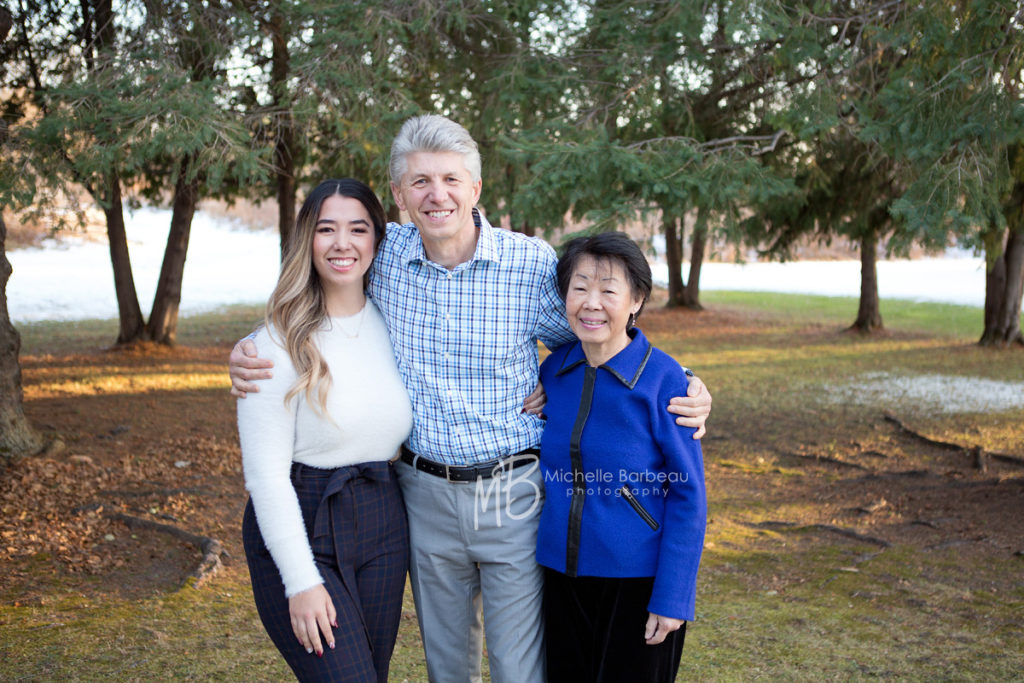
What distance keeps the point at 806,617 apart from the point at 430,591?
2599mm

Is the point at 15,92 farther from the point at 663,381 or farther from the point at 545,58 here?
the point at 663,381

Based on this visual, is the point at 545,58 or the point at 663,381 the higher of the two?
the point at 545,58

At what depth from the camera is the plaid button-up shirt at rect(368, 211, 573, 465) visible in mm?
2357

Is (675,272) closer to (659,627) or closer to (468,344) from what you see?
(468,344)

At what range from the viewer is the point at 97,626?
397 cm

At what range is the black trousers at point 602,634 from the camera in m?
2.19

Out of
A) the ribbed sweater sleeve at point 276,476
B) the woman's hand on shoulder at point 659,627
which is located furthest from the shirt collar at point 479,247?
the woman's hand on shoulder at point 659,627

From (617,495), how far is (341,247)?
97 centimetres

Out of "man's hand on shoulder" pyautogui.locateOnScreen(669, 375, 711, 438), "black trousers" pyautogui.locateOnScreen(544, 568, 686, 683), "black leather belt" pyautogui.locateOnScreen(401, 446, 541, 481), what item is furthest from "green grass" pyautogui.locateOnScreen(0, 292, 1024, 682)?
"man's hand on shoulder" pyautogui.locateOnScreen(669, 375, 711, 438)

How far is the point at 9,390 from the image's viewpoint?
19.4ft

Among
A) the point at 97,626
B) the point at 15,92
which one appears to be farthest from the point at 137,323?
the point at 97,626

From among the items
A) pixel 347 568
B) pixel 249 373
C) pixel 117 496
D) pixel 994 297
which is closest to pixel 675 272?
pixel 994 297

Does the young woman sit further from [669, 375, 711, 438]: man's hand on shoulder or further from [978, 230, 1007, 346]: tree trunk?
[978, 230, 1007, 346]: tree trunk

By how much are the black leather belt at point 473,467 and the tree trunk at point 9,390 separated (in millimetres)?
4636
